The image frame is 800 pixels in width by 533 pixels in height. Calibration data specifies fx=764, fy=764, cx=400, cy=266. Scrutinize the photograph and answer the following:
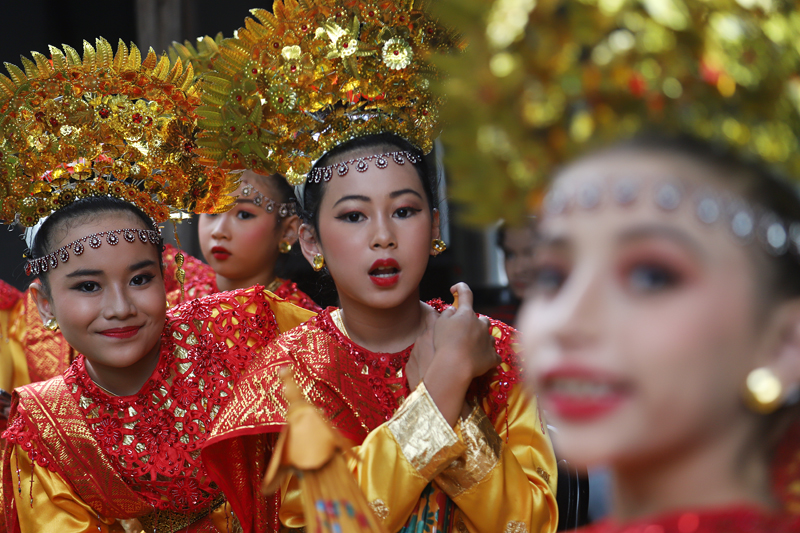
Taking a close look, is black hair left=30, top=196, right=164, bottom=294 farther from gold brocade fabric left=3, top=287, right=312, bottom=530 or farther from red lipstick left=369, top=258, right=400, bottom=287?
red lipstick left=369, top=258, right=400, bottom=287

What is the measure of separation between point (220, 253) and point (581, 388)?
2568mm

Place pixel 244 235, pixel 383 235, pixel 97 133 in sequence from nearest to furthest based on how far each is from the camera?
pixel 383 235 < pixel 97 133 < pixel 244 235

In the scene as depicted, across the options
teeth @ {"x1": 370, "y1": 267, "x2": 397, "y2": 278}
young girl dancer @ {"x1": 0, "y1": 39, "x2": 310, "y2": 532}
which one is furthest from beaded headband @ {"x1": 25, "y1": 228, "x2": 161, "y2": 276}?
teeth @ {"x1": 370, "y1": 267, "x2": 397, "y2": 278}

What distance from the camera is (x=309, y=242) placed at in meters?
2.15

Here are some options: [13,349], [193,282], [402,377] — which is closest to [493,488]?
[402,377]

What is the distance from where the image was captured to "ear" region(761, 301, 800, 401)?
2.84ft

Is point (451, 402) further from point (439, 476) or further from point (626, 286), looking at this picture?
point (626, 286)

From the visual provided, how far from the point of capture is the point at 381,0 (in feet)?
6.43

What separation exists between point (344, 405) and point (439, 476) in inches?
12.7

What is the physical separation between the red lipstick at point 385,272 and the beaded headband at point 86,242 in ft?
2.46

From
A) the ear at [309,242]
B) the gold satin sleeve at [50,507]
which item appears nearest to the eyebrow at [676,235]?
the ear at [309,242]

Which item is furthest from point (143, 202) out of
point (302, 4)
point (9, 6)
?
point (9, 6)

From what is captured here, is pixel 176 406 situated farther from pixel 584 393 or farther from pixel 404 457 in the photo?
Answer: pixel 584 393

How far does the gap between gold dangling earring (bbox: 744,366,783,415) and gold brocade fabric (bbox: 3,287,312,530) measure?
5.48 ft
